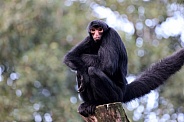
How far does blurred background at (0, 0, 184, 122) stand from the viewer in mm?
17828

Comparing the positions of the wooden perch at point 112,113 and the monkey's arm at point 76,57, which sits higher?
the monkey's arm at point 76,57

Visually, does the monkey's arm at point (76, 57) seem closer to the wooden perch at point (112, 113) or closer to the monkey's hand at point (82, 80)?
the monkey's hand at point (82, 80)

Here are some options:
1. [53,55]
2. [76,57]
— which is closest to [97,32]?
[76,57]

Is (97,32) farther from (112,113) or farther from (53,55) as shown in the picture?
(53,55)

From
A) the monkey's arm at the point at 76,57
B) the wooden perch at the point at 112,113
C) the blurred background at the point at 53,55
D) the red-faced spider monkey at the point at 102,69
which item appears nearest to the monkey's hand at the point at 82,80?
the red-faced spider monkey at the point at 102,69

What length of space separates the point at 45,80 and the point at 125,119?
11.8 meters

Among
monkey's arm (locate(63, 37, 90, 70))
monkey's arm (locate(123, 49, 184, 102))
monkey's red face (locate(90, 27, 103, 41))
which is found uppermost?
monkey's red face (locate(90, 27, 103, 41))

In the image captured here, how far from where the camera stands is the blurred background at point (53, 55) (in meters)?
17.8

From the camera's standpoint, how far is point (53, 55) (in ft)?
61.4

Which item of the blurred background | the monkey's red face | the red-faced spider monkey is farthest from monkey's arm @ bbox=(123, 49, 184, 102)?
the blurred background

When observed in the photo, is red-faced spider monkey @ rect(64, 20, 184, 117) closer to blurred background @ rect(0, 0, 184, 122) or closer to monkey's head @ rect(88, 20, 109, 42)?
monkey's head @ rect(88, 20, 109, 42)

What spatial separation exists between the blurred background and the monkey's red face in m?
7.44

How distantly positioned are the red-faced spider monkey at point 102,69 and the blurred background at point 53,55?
7.13 meters

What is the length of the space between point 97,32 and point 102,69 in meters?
0.63
